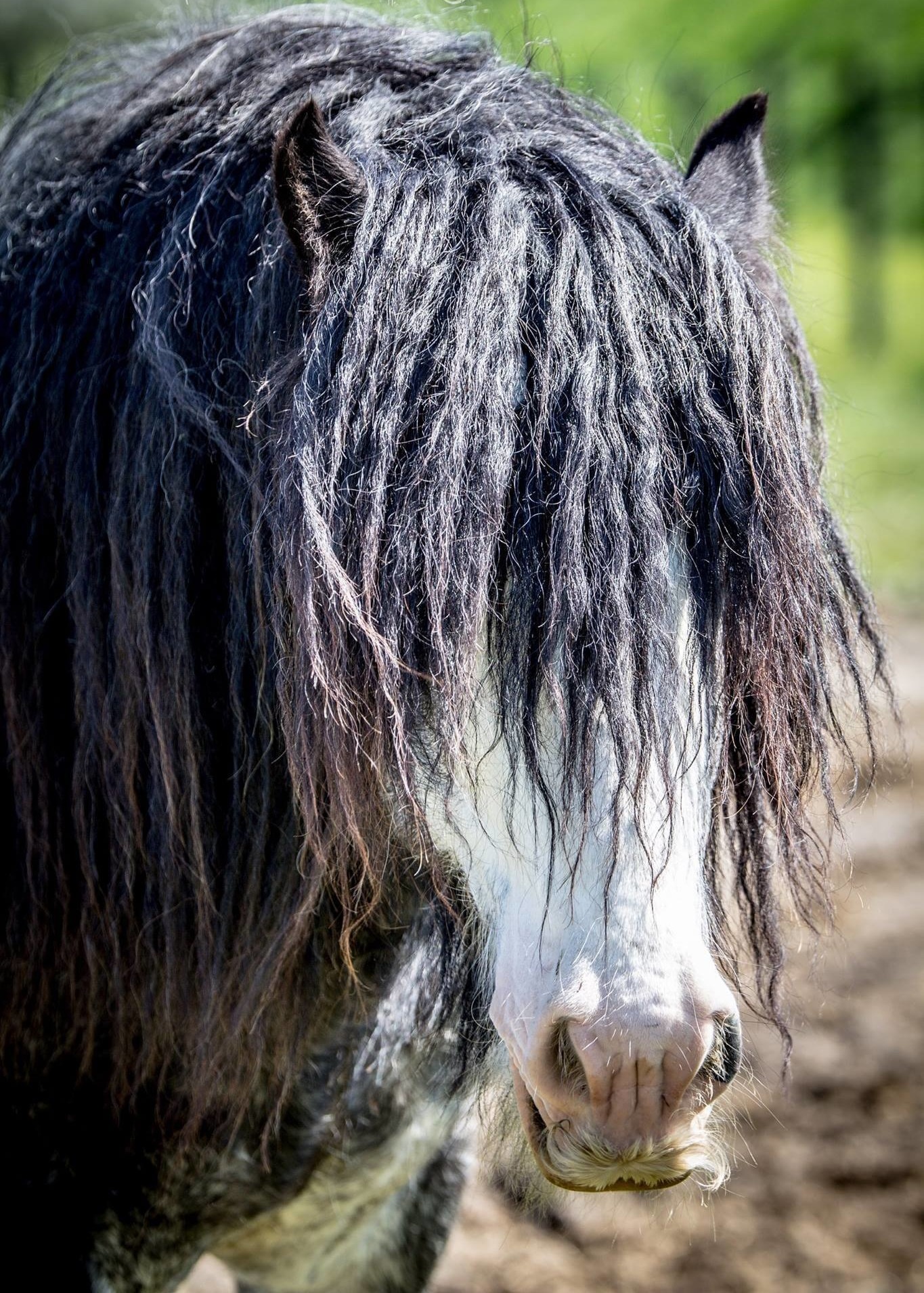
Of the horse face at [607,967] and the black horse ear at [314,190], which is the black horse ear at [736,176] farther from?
the horse face at [607,967]

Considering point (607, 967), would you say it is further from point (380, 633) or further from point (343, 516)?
point (343, 516)

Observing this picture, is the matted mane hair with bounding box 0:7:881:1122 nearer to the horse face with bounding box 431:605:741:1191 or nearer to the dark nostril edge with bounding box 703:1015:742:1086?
the horse face with bounding box 431:605:741:1191

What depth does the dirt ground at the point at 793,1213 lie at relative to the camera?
2316mm

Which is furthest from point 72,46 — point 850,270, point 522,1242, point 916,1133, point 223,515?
point 850,270

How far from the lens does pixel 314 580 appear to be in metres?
0.99

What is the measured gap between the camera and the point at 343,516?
1.01 metres

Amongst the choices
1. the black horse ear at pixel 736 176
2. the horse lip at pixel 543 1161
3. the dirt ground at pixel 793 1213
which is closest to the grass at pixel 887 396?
the black horse ear at pixel 736 176

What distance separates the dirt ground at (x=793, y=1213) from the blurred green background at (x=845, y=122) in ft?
9.67

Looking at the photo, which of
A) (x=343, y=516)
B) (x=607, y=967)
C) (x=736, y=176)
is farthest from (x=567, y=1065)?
(x=736, y=176)

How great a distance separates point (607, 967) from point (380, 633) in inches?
13.3

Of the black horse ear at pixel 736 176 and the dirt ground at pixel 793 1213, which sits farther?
the dirt ground at pixel 793 1213

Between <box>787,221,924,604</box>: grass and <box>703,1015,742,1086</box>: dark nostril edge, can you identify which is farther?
<box>787,221,924,604</box>: grass

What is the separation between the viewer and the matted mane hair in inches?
39.0

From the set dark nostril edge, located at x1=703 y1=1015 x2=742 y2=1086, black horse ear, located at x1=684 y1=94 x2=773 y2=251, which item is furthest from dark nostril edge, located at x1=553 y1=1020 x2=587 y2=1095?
black horse ear, located at x1=684 y1=94 x2=773 y2=251
